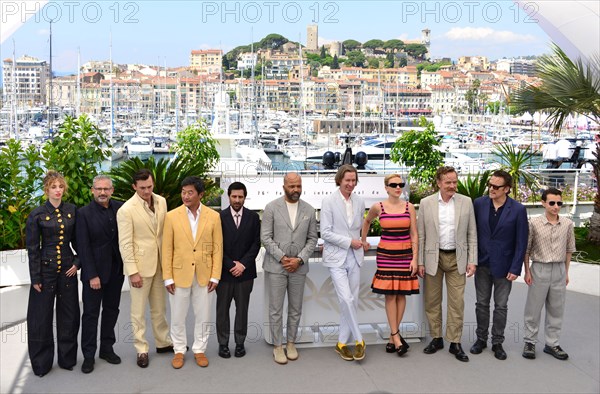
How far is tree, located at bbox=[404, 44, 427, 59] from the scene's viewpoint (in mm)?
116312

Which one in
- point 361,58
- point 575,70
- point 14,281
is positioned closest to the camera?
point 14,281

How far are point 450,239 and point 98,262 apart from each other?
7.43 ft

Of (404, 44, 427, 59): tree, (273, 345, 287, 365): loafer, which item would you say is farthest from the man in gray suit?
(404, 44, 427, 59): tree

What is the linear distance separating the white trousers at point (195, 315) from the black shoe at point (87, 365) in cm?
51

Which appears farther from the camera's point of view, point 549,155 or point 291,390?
point 549,155

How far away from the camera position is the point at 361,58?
377 ft

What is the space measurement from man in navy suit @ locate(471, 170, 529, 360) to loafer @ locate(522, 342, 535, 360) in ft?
0.48

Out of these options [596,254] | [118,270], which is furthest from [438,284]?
[596,254]

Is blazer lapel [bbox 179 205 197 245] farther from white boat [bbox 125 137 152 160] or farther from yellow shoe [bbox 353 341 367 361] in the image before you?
white boat [bbox 125 137 152 160]

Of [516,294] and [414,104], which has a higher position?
[414,104]

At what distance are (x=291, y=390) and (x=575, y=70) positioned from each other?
4752 mm

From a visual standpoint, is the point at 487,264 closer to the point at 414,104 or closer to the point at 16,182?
the point at 16,182

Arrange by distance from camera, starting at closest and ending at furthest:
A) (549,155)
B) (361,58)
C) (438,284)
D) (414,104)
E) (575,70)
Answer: (438,284)
(575,70)
(549,155)
(414,104)
(361,58)

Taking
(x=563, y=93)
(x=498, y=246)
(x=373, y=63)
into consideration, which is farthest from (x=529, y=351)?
(x=373, y=63)
